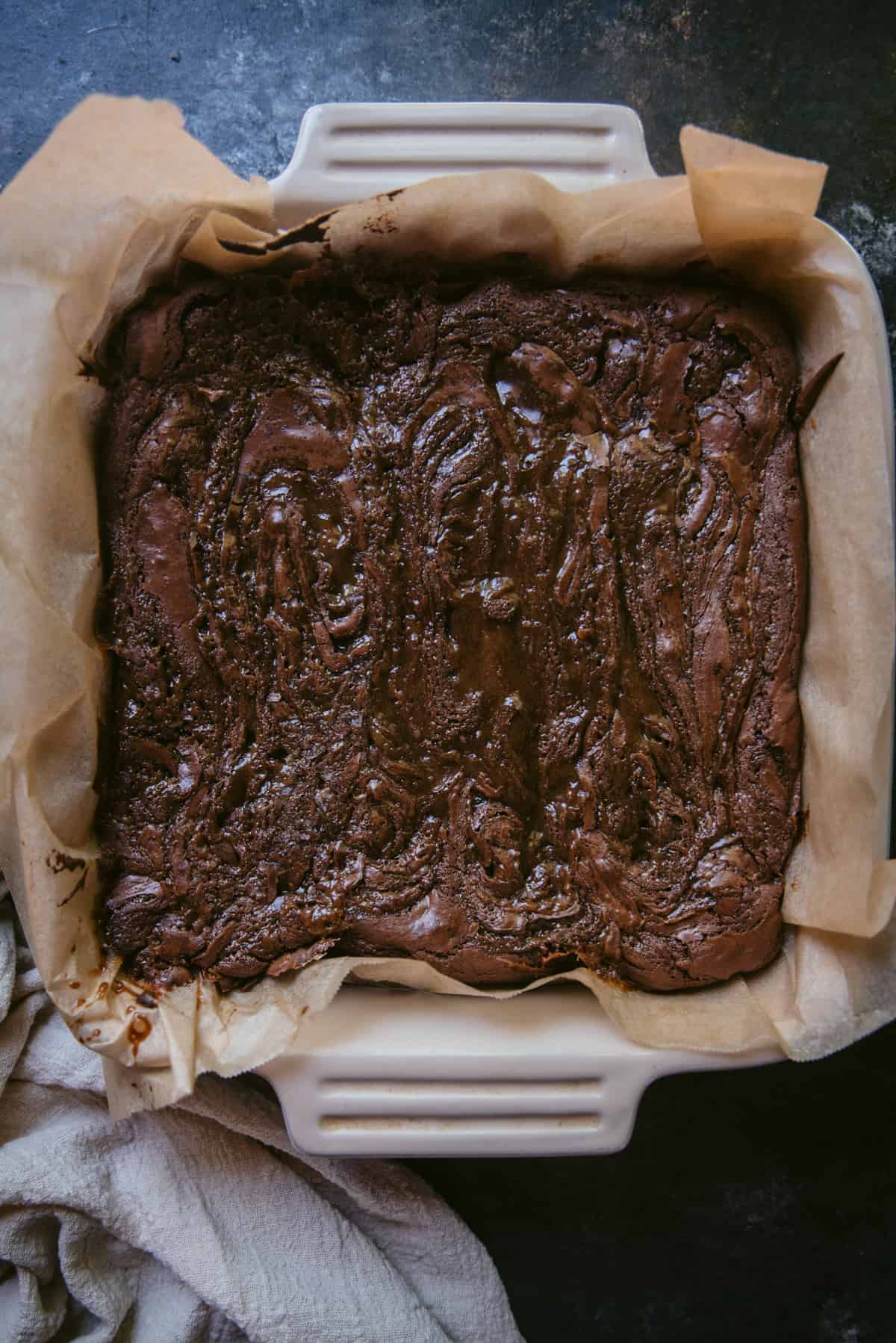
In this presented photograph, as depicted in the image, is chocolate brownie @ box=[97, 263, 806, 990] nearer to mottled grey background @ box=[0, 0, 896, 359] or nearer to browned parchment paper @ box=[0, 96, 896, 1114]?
browned parchment paper @ box=[0, 96, 896, 1114]

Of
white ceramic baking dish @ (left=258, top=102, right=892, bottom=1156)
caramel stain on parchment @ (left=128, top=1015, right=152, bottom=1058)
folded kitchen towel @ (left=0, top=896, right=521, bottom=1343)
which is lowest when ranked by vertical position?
folded kitchen towel @ (left=0, top=896, right=521, bottom=1343)

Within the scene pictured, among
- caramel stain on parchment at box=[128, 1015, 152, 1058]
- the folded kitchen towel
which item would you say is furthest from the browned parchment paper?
the folded kitchen towel

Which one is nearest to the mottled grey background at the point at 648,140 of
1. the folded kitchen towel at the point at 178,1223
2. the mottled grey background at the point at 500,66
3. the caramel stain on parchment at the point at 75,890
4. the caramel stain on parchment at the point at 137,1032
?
the mottled grey background at the point at 500,66

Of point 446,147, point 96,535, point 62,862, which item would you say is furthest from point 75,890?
point 446,147

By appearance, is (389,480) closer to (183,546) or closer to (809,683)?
(183,546)

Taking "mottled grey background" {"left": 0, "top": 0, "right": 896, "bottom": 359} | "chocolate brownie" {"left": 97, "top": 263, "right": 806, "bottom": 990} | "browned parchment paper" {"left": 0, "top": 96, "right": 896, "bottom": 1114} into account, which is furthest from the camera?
"mottled grey background" {"left": 0, "top": 0, "right": 896, "bottom": 359}

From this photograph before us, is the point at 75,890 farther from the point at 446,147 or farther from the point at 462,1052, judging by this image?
the point at 446,147
